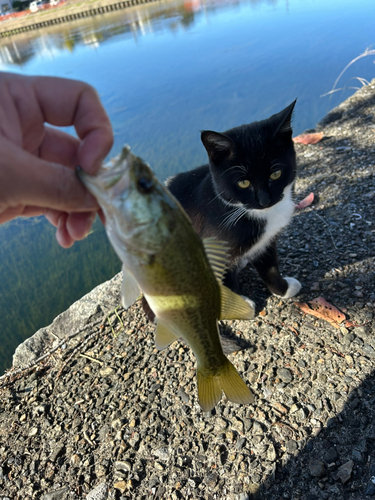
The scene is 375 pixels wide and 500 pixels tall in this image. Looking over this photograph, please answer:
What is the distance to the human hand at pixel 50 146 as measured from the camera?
3.73 ft

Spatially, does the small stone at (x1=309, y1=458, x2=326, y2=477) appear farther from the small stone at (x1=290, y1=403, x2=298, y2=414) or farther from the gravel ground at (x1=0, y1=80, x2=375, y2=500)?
the small stone at (x1=290, y1=403, x2=298, y2=414)

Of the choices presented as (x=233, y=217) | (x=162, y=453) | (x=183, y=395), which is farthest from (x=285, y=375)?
(x=233, y=217)

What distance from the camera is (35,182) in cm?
114

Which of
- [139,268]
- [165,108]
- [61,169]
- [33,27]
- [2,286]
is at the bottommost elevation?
[2,286]

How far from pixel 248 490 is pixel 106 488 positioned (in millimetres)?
778

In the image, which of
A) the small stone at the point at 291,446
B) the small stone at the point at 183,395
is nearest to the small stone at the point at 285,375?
the small stone at the point at 291,446

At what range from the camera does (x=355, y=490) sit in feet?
5.33

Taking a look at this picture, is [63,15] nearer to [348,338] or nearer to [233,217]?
[233,217]

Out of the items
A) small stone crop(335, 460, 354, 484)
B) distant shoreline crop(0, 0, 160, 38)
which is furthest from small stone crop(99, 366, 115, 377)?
distant shoreline crop(0, 0, 160, 38)

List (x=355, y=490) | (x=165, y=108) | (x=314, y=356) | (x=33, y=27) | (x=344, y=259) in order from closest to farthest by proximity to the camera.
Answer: (x=355, y=490), (x=314, y=356), (x=344, y=259), (x=165, y=108), (x=33, y=27)

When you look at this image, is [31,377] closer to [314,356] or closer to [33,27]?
[314,356]

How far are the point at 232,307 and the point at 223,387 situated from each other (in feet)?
1.07

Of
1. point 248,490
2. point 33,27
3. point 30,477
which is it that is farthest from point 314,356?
point 33,27

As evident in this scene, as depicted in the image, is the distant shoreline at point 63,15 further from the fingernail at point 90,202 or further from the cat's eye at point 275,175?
the fingernail at point 90,202
